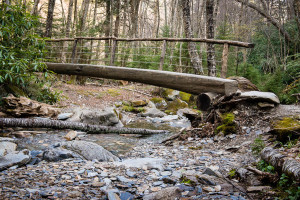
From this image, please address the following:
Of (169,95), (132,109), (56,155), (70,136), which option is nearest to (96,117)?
(70,136)

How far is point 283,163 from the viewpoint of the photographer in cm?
189

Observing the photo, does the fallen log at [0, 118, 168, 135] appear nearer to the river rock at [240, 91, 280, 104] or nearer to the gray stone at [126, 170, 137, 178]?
the river rock at [240, 91, 280, 104]

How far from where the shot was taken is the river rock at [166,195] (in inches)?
73.8

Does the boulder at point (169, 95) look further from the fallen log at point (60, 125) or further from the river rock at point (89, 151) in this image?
the river rock at point (89, 151)

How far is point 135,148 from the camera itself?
4086 millimetres

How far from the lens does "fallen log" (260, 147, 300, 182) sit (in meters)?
1.66

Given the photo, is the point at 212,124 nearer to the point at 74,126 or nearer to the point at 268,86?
the point at 74,126

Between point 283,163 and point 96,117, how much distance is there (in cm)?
458

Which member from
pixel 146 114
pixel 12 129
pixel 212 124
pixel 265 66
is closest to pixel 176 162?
pixel 212 124

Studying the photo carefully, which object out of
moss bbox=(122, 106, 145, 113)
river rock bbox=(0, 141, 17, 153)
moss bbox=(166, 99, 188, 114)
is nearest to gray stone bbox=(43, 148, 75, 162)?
river rock bbox=(0, 141, 17, 153)

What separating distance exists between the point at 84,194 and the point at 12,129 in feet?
11.6

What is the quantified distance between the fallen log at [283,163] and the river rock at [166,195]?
89 cm

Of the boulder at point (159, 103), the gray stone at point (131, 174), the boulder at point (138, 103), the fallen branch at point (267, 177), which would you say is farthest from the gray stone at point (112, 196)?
the boulder at point (159, 103)

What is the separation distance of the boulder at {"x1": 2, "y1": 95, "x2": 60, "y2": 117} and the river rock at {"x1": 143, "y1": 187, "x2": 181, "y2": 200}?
4170 millimetres
